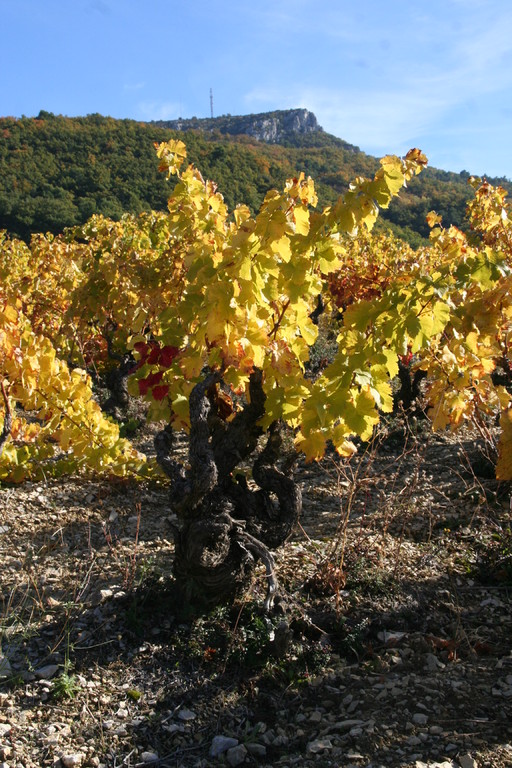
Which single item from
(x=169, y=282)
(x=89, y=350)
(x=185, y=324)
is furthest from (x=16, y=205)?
(x=185, y=324)

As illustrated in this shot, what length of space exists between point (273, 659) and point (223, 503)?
620 mm

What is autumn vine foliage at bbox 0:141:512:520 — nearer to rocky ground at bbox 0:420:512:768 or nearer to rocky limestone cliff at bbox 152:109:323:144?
rocky ground at bbox 0:420:512:768

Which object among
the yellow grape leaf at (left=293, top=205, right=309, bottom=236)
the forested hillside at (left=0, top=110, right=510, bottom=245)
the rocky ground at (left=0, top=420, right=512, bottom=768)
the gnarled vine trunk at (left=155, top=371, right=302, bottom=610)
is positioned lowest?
the rocky ground at (left=0, top=420, right=512, bottom=768)

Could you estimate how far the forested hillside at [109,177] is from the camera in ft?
78.9

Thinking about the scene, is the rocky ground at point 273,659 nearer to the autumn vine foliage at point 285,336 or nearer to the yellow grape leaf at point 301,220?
the autumn vine foliage at point 285,336

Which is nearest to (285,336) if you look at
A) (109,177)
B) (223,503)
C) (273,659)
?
(223,503)

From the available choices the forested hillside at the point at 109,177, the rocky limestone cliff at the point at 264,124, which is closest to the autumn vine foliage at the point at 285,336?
the forested hillside at the point at 109,177

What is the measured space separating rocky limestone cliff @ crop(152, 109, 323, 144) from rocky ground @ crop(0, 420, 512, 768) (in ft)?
199

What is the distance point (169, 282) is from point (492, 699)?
3855 mm

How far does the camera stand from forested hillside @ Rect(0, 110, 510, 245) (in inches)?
947

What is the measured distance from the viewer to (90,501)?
380 cm

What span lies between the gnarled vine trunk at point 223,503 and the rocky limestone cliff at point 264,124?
60782 millimetres

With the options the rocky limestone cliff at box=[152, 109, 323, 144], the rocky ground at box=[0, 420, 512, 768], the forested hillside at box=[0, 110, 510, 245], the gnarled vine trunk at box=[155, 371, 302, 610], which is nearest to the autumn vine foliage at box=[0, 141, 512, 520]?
the gnarled vine trunk at box=[155, 371, 302, 610]

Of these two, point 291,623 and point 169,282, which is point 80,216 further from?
point 291,623
